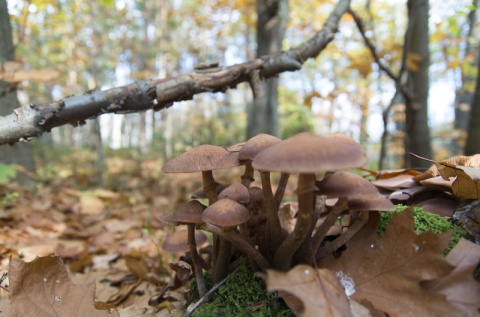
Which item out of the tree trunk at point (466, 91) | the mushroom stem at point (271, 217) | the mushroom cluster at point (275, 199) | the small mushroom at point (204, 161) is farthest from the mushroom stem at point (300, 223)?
the tree trunk at point (466, 91)

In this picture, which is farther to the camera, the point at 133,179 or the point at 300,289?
the point at 133,179

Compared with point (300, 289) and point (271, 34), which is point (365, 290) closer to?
point (300, 289)

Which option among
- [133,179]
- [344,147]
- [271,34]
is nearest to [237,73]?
[344,147]

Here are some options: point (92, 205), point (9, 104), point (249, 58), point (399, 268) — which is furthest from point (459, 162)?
point (249, 58)

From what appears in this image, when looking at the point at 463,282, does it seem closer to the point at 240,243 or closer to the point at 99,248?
the point at 240,243

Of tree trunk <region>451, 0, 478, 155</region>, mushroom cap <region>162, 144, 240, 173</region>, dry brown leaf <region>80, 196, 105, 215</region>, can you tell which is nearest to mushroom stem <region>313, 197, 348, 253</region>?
mushroom cap <region>162, 144, 240, 173</region>

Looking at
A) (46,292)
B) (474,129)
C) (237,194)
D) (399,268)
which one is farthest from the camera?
(474,129)
